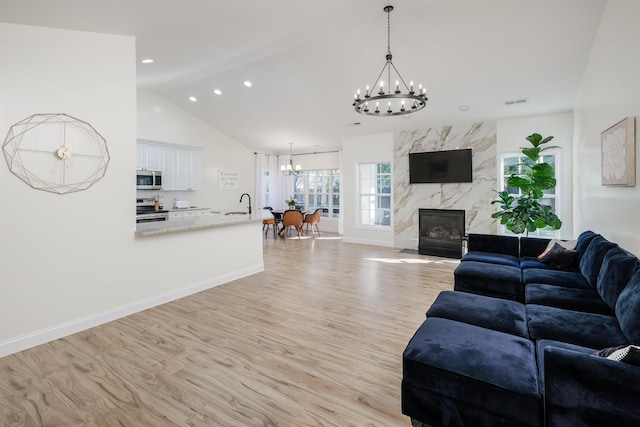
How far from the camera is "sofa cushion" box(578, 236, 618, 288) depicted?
2641 millimetres

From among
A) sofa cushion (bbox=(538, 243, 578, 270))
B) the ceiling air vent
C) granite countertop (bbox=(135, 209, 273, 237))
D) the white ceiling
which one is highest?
the white ceiling

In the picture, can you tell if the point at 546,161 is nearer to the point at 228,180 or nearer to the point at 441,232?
the point at 441,232

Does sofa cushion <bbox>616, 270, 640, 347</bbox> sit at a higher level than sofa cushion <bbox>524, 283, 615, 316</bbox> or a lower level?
higher

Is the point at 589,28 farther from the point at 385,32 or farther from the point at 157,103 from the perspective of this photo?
the point at 157,103

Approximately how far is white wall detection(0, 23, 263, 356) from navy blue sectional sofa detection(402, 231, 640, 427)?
121 inches

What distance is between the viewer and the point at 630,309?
5.74 ft

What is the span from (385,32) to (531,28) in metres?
1.71

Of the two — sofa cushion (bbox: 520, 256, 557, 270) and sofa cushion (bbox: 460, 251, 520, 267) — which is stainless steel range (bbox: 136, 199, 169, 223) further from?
sofa cushion (bbox: 520, 256, 557, 270)

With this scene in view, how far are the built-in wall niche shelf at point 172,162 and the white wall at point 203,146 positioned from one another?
16cm

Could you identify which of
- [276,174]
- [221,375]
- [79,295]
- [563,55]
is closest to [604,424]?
[221,375]

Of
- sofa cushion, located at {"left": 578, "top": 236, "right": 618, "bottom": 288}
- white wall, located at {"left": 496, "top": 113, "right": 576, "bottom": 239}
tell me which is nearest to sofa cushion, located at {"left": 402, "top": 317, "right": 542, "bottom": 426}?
sofa cushion, located at {"left": 578, "top": 236, "right": 618, "bottom": 288}

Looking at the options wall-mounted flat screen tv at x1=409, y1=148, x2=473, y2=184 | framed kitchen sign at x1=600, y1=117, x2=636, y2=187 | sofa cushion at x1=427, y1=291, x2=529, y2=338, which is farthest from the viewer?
→ wall-mounted flat screen tv at x1=409, y1=148, x2=473, y2=184

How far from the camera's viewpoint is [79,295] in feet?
10.0

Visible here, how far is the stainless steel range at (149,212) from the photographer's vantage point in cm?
646
